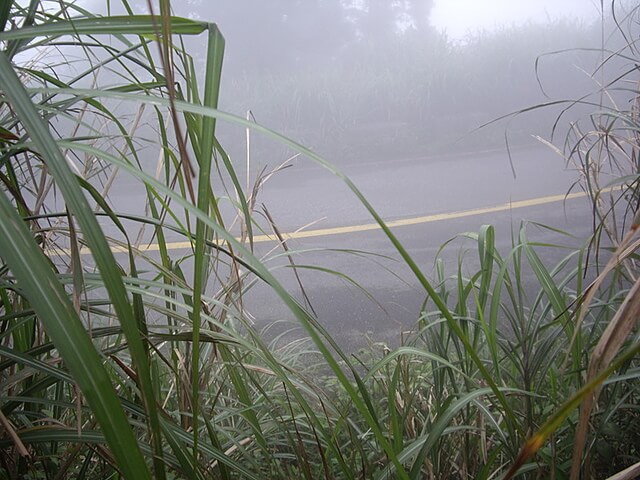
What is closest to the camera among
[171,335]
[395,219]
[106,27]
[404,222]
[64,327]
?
[64,327]

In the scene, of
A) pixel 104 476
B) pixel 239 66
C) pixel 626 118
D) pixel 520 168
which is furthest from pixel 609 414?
pixel 239 66

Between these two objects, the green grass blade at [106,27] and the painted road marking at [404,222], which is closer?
the green grass blade at [106,27]

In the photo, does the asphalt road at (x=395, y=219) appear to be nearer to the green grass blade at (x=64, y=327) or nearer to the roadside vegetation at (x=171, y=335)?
the roadside vegetation at (x=171, y=335)

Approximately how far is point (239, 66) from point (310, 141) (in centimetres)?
303

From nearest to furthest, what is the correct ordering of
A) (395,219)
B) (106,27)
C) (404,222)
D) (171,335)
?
(106,27), (171,335), (404,222), (395,219)

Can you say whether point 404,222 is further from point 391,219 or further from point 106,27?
point 106,27

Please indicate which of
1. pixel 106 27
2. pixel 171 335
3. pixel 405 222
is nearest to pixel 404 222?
pixel 405 222

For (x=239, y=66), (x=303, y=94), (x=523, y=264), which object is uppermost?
(x=239, y=66)

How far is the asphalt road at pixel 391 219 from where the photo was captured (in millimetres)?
3760

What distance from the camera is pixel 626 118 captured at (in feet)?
4.15

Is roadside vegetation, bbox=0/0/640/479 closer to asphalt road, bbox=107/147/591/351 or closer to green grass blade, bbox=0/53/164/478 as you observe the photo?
green grass blade, bbox=0/53/164/478

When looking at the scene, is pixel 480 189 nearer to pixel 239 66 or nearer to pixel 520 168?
pixel 520 168

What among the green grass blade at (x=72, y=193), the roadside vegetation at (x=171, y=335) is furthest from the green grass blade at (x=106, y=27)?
the green grass blade at (x=72, y=193)

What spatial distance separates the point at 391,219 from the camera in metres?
5.43
